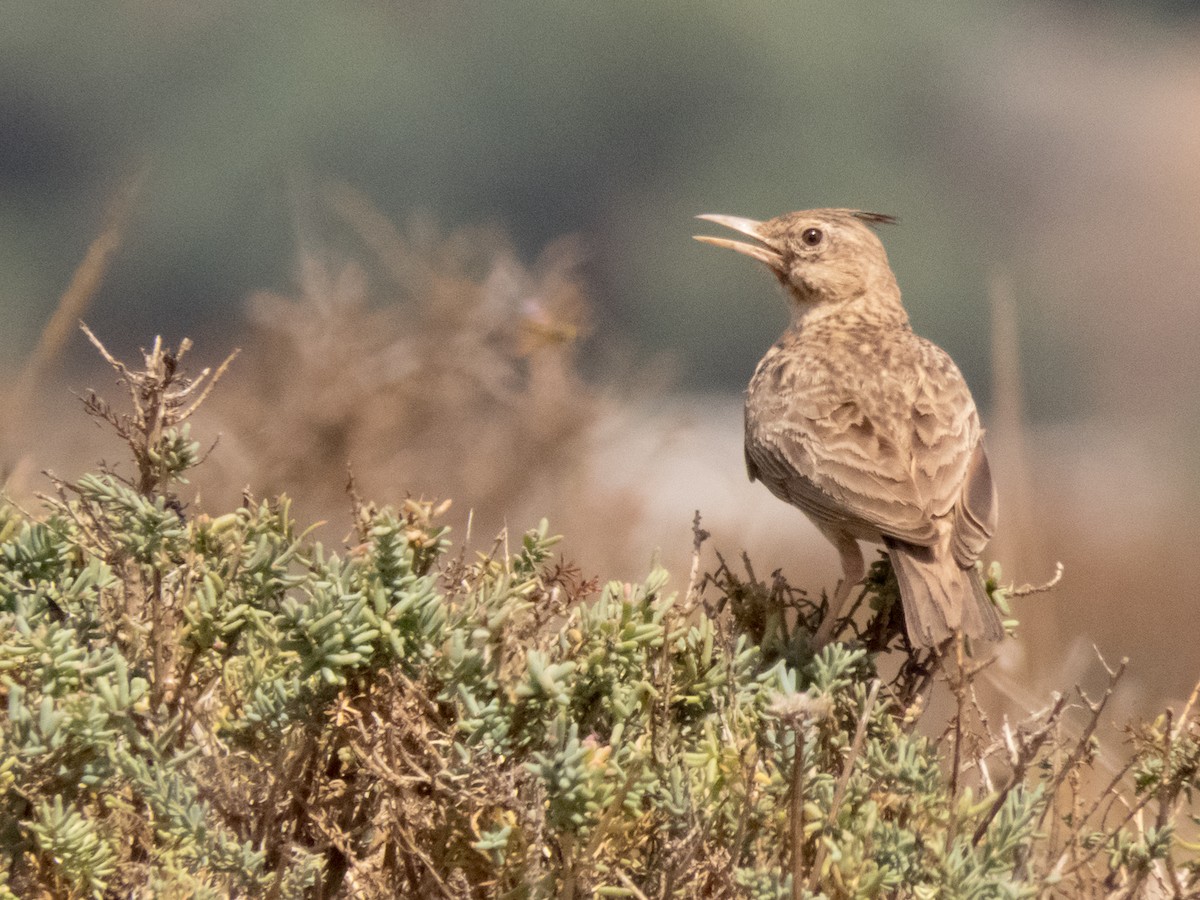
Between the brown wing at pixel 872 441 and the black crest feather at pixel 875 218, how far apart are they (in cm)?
63

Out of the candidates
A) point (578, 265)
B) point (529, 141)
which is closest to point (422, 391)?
point (578, 265)

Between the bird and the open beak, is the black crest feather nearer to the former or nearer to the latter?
the bird

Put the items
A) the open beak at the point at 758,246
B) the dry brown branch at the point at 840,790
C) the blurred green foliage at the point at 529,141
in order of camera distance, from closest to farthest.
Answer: the dry brown branch at the point at 840,790 → the open beak at the point at 758,246 → the blurred green foliage at the point at 529,141

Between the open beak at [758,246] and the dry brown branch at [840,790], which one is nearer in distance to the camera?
the dry brown branch at [840,790]

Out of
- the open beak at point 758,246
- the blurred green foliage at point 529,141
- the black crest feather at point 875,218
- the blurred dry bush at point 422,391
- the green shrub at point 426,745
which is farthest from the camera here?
the blurred green foliage at point 529,141

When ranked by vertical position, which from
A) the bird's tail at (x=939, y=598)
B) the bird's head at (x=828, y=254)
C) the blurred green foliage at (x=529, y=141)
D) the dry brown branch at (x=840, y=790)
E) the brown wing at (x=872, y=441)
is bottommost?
the dry brown branch at (x=840, y=790)

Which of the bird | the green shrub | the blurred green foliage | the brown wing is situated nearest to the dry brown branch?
the green shrub

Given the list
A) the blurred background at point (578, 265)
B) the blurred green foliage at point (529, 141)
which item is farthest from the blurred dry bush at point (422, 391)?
the blurred green foliage at point (529, 141)

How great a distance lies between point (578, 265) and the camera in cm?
707

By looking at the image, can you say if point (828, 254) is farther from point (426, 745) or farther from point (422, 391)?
point (426, 745)

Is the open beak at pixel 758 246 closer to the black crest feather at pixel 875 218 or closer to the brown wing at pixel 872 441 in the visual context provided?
the black crest feather at pixel 875 218

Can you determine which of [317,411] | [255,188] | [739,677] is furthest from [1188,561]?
[255,188]

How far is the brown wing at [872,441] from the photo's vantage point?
3977mm

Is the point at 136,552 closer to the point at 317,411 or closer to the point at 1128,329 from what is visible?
the point at 317,411
